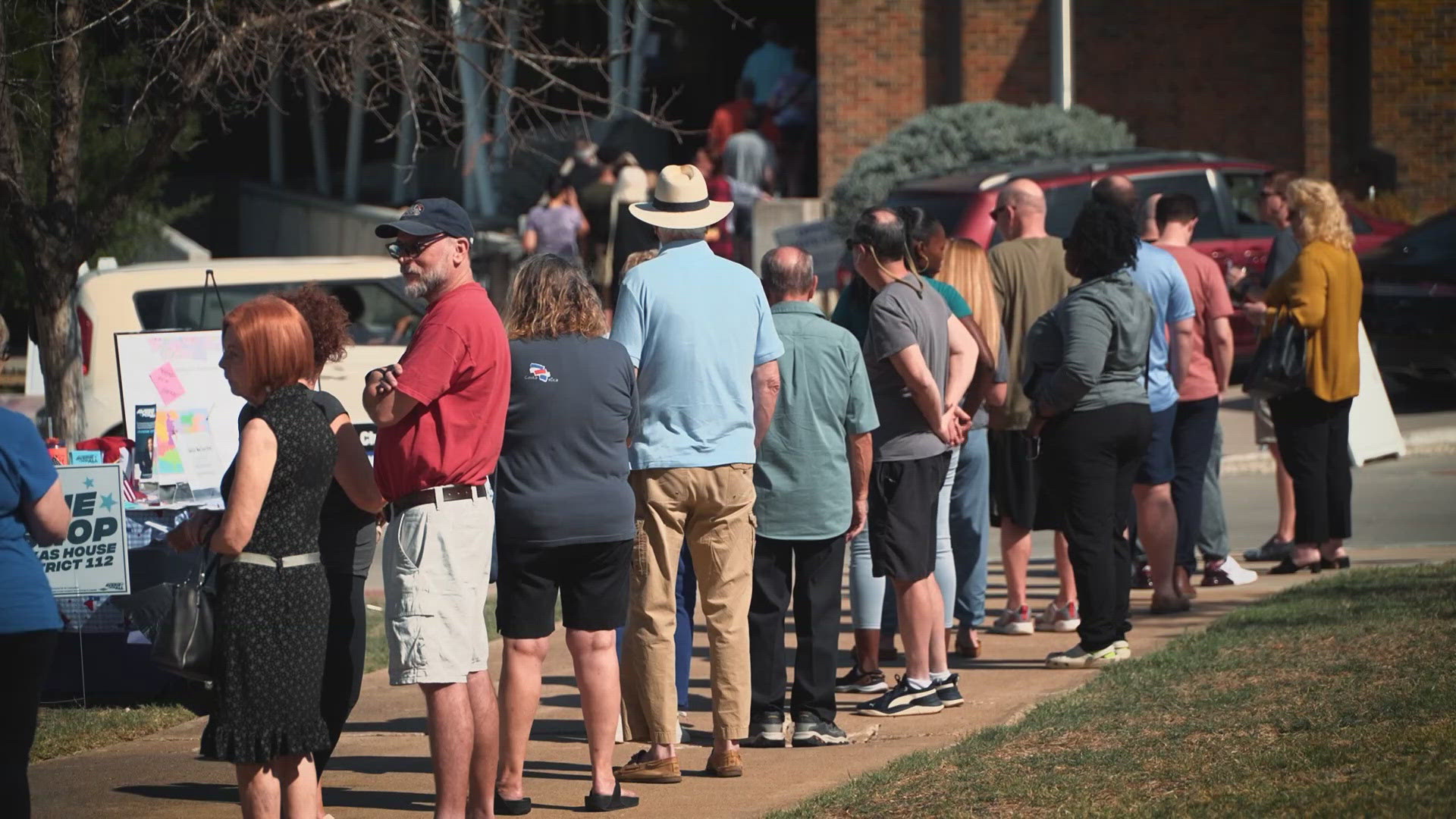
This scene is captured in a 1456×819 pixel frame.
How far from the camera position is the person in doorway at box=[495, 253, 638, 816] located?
5.62 m

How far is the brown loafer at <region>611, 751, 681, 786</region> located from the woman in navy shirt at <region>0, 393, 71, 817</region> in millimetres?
2022

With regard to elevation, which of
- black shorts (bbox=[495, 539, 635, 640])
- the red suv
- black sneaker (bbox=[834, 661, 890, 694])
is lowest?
black sneaker (bbox=[834, 661, 890, 694])

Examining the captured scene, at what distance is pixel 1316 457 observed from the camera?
9.52m

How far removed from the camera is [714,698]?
6297 millimetres

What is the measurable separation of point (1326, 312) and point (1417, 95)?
12166 millimetres

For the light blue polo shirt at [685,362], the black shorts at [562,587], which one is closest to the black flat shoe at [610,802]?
the black shorts at [562,587]

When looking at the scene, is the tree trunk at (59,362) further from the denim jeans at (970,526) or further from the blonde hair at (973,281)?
the denim jeans at (970,526)

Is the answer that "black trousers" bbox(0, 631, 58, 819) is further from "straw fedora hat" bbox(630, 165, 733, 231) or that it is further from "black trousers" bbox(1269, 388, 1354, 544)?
"black trousers" bbox(1269, 388, 1354, 544)

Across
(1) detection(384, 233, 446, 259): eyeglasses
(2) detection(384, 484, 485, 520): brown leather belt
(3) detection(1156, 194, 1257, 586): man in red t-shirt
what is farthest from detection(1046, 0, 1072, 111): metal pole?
(2) detection(384, 484, 485, 520): brown leather belt

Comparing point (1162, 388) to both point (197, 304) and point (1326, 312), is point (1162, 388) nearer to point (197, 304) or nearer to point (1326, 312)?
point (1326, 312)

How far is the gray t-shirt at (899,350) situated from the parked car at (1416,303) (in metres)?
9.11

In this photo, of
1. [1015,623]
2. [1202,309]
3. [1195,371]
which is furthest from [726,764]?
[1202,309]

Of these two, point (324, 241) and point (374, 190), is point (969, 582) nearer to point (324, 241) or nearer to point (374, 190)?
point (324, 241)

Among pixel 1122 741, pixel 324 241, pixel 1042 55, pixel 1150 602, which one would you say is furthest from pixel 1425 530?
pixel 324 241
